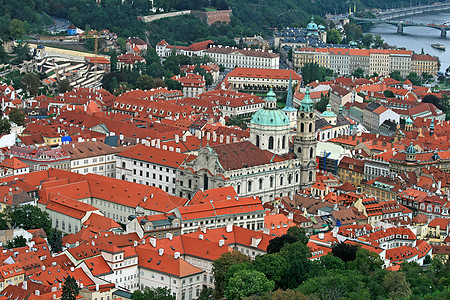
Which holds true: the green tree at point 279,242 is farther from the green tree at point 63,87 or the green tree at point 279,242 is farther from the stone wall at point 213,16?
the stone wall at point 213,16

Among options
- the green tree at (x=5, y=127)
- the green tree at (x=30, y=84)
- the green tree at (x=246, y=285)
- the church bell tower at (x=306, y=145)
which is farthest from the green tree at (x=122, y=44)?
the green tree at (x=246, y=285)

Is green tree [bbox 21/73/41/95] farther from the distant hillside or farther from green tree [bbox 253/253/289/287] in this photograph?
green tree [bbox 253/253/289/287]

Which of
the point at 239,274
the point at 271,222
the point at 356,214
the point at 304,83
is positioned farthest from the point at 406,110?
the point at 239,274

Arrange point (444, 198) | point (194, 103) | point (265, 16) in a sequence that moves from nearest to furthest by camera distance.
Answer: point (444, 198) < point (194, 103) < point (265, 16)

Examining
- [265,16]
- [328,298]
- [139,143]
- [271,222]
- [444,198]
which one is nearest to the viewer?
[328,298]

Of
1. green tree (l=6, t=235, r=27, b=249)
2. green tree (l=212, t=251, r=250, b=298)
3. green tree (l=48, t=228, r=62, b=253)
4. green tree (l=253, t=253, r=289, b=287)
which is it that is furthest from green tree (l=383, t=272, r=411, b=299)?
green tree (l=6, t=235, r=27, b=249)

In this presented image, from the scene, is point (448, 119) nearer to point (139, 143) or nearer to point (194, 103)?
point (194, 103)
